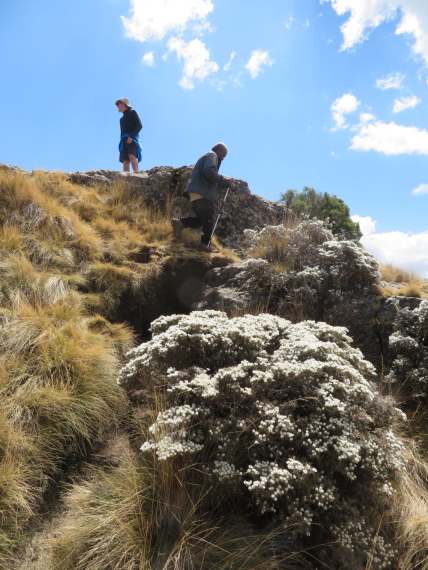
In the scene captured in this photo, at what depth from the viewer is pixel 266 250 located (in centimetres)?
662

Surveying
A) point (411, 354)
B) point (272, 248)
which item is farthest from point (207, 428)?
point (272, 248)

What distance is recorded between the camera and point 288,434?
247cm

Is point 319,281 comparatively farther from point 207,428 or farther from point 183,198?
point 183,198

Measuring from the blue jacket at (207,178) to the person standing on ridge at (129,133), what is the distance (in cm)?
317

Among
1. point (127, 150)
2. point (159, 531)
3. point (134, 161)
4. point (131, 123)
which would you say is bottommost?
point (159, 531)

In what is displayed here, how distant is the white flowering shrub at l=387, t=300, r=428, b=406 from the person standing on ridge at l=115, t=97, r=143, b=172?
7.94 m

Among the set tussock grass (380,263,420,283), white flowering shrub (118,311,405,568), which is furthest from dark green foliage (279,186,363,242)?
white flowering shrub (118,311,405,568)

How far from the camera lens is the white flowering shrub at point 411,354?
13.3 feet

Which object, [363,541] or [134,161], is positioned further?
[134,161]

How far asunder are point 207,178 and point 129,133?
143 inches

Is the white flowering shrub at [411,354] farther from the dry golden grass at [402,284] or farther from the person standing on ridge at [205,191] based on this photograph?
the person standing on ridge at [205,191]

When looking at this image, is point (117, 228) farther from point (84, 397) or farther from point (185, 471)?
point (185, 471)

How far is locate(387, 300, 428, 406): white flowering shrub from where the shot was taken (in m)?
4.04

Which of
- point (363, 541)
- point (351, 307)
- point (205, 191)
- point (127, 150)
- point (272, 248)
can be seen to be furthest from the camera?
point (127, 150)
